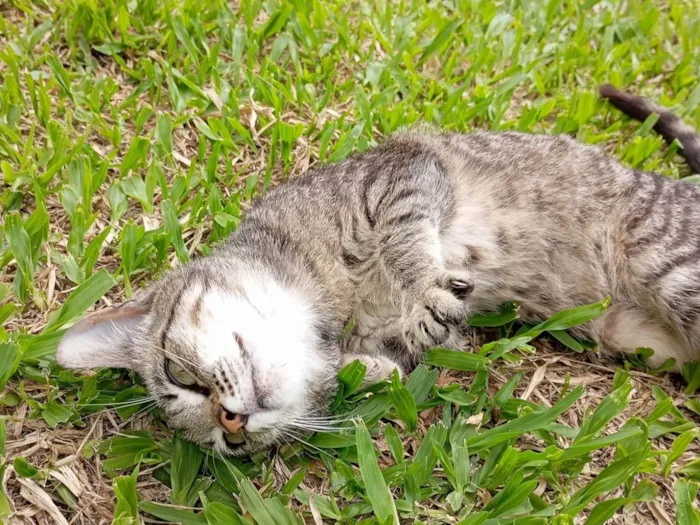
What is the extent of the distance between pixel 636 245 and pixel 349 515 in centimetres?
203

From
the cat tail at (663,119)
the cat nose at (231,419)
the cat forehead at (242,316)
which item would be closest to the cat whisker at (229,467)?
the cat nose at (231,419)

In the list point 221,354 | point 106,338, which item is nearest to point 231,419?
point 221,354

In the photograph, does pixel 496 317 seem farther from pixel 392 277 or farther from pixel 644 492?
pixel 644 492

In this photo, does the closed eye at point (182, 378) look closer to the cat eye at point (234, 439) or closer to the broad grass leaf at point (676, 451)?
the cat eye at point (234, 439)

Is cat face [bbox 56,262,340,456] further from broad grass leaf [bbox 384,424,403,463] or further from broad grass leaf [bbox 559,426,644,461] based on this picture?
broad grass leaf [bbox 559,426,644,461]

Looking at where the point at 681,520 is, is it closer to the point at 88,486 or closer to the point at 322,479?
the point at 322,479

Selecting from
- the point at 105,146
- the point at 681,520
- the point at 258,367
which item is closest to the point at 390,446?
the point at 258,367

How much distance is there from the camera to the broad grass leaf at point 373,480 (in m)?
2.13

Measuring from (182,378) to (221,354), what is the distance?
0.24m

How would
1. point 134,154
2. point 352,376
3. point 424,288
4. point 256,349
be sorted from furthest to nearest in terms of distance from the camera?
point 134,154
point 424,288
point 352,376
point 256,349

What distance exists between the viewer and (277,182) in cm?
351

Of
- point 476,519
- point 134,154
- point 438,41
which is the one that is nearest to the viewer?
point 476,519

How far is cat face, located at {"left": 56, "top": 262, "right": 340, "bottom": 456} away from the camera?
89.7 inches

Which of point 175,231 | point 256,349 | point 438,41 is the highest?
point 438,41
